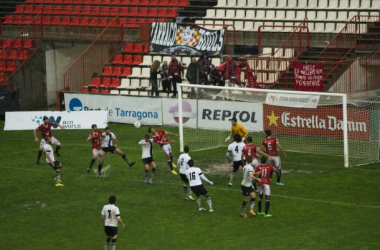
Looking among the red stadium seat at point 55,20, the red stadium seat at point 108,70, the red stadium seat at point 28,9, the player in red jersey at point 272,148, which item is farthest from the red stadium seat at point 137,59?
the player in red jersey at point 272,148

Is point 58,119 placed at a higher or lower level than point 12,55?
lower

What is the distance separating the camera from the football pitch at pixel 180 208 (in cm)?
2173

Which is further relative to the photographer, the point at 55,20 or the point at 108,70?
the point at 55,20

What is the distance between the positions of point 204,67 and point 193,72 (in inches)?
26.6

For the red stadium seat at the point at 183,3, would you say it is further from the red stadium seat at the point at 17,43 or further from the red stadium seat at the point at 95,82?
the red stadium seat at the point at 17,43

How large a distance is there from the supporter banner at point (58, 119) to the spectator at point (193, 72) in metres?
4.38

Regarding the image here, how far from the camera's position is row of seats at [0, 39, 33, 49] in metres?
47.4

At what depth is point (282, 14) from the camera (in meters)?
42.8

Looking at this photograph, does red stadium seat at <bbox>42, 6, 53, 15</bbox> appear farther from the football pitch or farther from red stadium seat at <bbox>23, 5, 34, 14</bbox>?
the football pitch

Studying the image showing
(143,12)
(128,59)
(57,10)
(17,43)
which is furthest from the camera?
(57,10)

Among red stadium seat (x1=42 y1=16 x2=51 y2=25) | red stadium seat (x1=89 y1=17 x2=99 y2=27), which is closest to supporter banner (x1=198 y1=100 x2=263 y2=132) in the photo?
red stadium seat (x1=89 y1=17 x2=99 y2=27)

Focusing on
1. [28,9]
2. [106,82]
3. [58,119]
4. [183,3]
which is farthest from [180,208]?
[28,9]

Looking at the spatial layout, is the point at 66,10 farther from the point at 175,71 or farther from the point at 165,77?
→ the point at 175,71

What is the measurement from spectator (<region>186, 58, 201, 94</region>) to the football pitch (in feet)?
21.9
